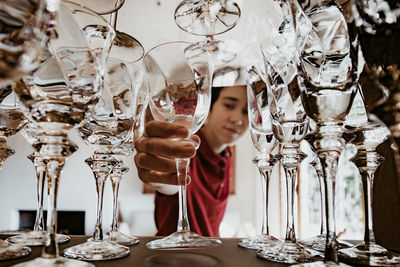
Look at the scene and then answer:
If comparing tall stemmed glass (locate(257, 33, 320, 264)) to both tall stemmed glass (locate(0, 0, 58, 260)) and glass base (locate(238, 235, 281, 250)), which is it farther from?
tall stemmed glass (locate(0, 0, 58, 260))

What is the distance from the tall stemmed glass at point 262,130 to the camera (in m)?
0.44

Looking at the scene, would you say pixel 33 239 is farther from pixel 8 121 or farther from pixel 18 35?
pixel 18 35

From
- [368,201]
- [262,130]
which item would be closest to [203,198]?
[262,130]

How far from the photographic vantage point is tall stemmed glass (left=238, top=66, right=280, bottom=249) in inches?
17.4

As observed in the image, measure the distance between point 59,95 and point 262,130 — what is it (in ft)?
0.87

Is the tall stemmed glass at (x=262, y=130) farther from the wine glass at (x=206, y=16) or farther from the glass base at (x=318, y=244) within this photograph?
the wine glass at (x=206, y=16)

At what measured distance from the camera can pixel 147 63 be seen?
0.44 metres

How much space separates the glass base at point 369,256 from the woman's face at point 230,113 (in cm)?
105

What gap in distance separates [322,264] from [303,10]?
199mm

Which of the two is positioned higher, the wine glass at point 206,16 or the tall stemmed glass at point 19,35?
the wine glass at point 206,16

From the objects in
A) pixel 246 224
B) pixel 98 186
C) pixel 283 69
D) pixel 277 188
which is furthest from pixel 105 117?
pixel 246 224

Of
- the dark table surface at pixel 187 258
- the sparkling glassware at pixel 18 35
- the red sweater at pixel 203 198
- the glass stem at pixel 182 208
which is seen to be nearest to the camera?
the sparkling glassware at pixel 18 35

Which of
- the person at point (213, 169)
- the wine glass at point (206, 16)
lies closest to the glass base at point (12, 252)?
the wine glass at point (206, 16)

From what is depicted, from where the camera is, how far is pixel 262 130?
1.53ft
